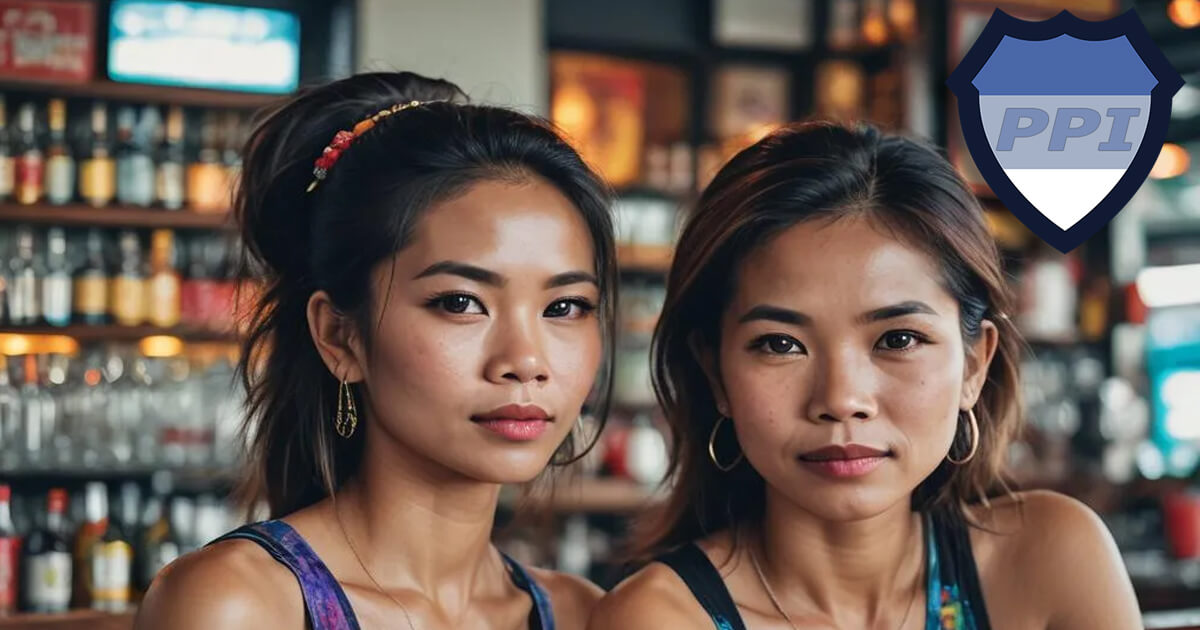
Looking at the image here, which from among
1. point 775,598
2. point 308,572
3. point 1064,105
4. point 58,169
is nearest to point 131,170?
point 58,169

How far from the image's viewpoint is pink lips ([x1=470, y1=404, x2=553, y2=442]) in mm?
1518

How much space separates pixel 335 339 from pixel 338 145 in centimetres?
25

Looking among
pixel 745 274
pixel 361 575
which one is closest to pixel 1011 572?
pixel 745 274

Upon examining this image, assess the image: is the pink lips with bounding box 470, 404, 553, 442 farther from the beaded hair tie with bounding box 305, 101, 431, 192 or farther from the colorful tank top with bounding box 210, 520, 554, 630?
the beaded hair tie with bounding box 305, 101, 431, 192

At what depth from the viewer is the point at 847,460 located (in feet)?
4.62

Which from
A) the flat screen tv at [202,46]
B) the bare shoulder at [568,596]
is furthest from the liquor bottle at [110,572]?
the bare shoulder at [568,596]

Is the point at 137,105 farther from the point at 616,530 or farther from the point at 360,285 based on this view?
the point at 360,285

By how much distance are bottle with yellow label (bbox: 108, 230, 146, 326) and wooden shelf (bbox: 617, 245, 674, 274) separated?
167 cm

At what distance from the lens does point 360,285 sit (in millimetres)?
1642

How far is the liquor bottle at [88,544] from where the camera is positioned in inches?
170

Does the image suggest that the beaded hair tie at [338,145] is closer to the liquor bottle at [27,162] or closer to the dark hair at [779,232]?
the dark hair at [779,232]

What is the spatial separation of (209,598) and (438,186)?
521 millimetres

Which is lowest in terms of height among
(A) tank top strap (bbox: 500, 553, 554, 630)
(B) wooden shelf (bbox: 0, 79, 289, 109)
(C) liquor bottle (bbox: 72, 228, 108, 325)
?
(C) liquor bottle (bbox: 72, 228, 108, 325)

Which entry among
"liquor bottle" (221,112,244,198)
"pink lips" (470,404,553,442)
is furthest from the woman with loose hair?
"liquor bottle" (221,112,244,198)
